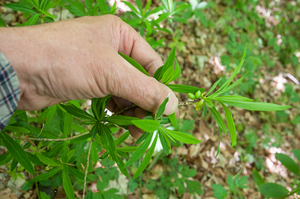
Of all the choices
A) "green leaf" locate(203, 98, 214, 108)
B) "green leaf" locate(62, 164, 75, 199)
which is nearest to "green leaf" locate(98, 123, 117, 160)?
"green leaf" locate(62, 164, 75, 199)

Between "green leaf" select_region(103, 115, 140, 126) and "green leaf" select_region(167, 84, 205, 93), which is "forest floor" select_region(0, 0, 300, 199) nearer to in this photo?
"green leaf" select_region(167, 84, 205, 93)

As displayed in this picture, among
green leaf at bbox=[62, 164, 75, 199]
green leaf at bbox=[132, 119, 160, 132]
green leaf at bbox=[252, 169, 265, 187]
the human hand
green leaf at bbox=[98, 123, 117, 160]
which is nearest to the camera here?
green leaf at bbox=[132, 119, 160, 132]

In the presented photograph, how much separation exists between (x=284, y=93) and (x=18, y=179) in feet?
16.5

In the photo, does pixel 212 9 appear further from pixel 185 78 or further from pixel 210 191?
pixel 210 191

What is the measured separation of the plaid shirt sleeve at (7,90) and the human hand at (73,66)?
2.1 inches

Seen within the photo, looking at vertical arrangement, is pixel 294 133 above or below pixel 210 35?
below

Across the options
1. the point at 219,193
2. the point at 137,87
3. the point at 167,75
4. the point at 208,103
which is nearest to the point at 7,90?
the point at 137,87

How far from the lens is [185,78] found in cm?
344

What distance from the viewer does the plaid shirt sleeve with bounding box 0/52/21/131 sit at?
3.04 feet

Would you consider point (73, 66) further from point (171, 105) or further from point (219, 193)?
point (219, 193)

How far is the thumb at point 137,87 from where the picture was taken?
112 centimetres

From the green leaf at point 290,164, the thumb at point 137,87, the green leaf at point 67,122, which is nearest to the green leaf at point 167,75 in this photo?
the thumb at point 137,87

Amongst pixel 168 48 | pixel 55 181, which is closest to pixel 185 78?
pixel 168 48

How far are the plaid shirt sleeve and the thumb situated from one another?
0.48 metres
